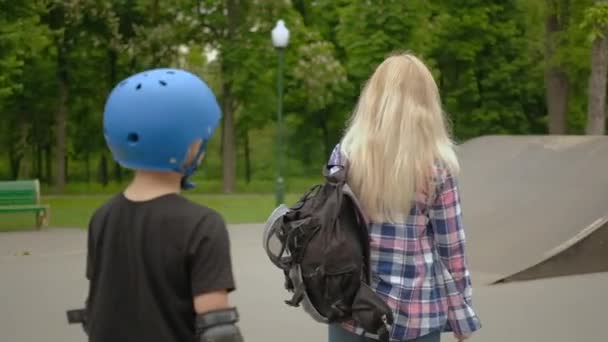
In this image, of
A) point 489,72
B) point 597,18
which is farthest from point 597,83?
point 489,72

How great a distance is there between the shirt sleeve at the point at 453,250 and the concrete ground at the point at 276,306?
12.7 ft

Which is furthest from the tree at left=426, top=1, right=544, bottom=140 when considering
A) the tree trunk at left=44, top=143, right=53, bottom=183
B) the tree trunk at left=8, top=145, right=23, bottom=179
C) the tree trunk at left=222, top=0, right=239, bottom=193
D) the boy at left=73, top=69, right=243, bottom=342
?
the boy at left=73, top=69, right=243, bottom=342

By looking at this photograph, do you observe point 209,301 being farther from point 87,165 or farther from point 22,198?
point 87,165

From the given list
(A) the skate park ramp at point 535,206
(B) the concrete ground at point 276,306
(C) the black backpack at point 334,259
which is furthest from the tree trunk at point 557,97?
(C) the black backpack at point 334,259

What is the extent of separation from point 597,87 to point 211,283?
24.7 m

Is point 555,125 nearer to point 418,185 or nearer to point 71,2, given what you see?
point 71,2

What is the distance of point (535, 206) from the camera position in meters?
11.9

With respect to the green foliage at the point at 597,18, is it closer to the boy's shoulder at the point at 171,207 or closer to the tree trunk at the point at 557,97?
the tree trunk at the point at 557,97

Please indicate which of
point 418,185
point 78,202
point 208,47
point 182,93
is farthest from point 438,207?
point 208,47

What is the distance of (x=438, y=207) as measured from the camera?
11.2 ft

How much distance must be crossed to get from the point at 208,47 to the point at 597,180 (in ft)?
81.3

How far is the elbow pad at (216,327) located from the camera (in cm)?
234

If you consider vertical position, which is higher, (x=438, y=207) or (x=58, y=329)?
(x=438, y=207)

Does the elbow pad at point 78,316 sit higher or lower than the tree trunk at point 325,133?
higher
